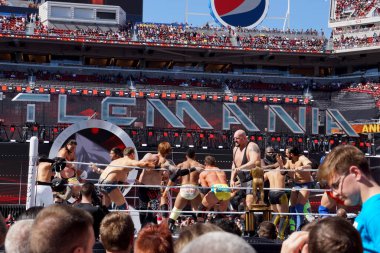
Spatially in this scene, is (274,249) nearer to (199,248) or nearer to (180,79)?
(199,248)

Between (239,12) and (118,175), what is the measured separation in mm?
33206

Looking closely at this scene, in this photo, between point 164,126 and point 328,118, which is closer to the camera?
point 164,126

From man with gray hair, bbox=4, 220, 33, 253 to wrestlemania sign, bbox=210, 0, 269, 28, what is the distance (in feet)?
128

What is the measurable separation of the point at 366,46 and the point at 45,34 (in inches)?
757

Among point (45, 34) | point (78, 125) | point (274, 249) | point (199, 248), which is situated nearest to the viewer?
point (199, 248)

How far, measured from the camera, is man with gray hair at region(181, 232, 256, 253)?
2.47 metres

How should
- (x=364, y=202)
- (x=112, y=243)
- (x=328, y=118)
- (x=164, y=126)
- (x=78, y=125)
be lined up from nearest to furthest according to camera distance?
(x=364, y=202) < (x=112, y=243) < (x=78, y=125) < (x=164, y=126) < (x=328, y=118)

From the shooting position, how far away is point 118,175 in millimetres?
11047

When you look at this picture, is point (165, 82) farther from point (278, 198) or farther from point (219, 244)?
point (219, 244)

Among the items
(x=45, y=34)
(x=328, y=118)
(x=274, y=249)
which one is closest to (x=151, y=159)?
(x=274, y=249)

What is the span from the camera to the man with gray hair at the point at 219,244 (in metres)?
2.47

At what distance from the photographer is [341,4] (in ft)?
163

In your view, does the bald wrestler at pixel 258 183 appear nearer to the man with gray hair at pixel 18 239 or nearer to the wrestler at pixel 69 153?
the wrestler at pixel 69 153

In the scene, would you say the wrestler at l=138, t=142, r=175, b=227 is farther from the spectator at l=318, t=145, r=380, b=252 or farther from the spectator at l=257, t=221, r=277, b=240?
the spectator at l=318, t=145, r=380, b=252
